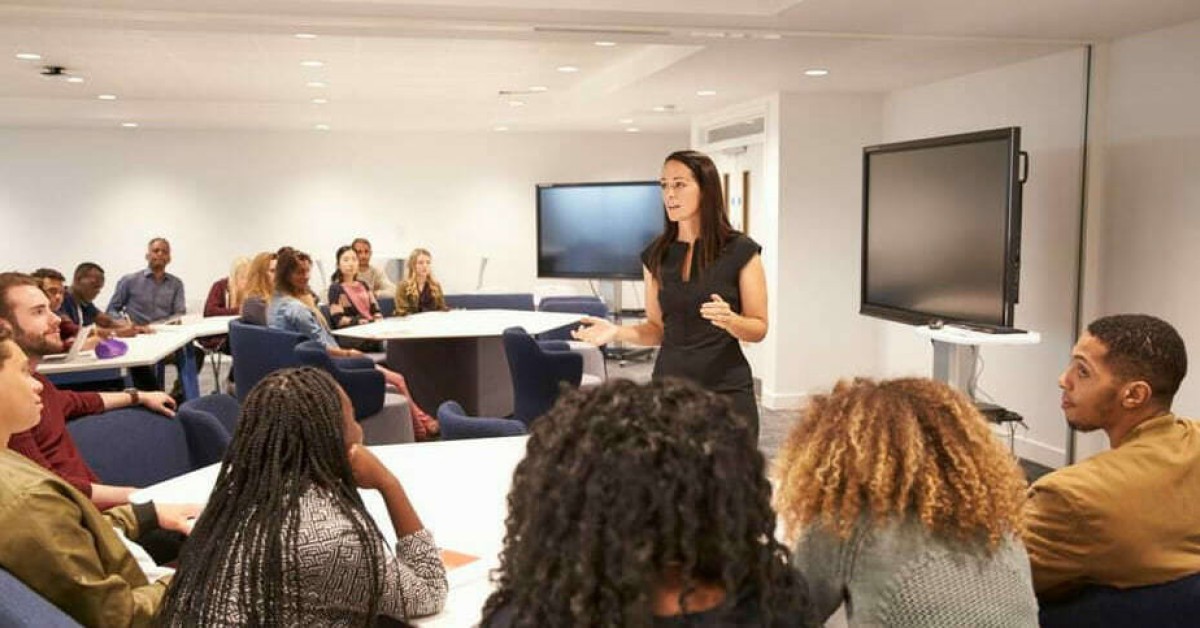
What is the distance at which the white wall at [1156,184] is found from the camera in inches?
202

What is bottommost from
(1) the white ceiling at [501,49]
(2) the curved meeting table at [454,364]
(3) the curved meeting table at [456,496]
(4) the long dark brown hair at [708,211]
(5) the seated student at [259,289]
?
(2) the curved meeting table at [454,364]

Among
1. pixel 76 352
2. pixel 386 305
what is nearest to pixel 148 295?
pixel 386 305

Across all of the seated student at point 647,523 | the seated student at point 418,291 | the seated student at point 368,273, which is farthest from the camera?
the seated student at point 368,273

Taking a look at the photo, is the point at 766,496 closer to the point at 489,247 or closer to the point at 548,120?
the point at 548,120

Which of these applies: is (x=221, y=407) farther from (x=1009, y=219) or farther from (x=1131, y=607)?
(x=1009, y=219)

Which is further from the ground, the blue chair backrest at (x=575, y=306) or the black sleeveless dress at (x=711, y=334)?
the black sleeveless dress at (x=711, y=334)

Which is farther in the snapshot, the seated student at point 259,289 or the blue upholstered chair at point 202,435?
the seated student at point 259,289

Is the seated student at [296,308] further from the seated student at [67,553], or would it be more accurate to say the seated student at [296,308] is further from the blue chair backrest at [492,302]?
the seated student at [67,553]

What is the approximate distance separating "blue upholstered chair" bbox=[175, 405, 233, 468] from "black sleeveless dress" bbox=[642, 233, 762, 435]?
1.38 meters

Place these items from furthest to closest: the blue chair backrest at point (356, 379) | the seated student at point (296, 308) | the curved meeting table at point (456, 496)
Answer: the seated student at point (296, 308)
the blue chair backrest at point (356, 379)
the curved meeting table at point (456, 496)

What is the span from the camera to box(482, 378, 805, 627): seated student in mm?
1082

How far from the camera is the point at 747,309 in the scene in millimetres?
3258

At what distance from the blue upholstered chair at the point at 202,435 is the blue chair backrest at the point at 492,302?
551 cm

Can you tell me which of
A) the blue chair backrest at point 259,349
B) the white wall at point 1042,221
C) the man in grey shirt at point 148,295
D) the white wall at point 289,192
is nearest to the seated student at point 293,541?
the blue chair backrest at point 259,349
